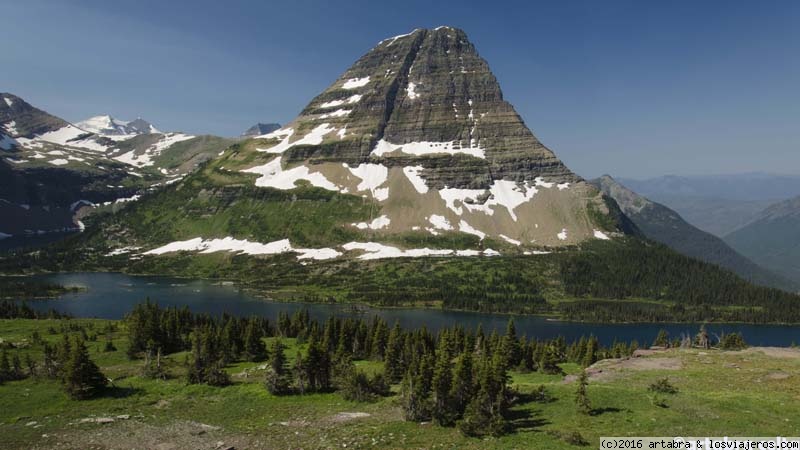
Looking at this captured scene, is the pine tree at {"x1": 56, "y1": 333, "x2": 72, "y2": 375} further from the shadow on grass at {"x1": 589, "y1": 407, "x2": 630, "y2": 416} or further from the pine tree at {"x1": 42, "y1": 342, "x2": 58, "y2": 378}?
the shadow on grass at {"x1": 589, "y1": 407, "x2": 630, "y2": 416}

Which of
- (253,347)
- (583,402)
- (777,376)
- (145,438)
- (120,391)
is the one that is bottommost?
(253,347)

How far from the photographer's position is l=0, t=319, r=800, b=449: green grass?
4112 cm

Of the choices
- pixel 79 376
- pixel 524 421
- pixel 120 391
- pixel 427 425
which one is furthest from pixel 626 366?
pixel 79 376

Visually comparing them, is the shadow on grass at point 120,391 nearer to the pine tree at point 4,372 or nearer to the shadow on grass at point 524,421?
the pine tree at point 4,372

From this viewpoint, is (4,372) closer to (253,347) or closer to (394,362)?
(253,347)

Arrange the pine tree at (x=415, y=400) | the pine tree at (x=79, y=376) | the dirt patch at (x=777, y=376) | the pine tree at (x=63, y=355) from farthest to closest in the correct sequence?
the pine tree at (x=63, y=355)
the pine tree at (x=79, y=376)
the dirt patch at (x=777, y=376)
the pine tree at (x=415, y=400)

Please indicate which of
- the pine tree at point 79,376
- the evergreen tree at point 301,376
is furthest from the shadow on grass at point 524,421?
the pine tree at point 79,376

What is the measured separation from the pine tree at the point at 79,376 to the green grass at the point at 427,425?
153 centimetres

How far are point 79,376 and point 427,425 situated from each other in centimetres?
4605

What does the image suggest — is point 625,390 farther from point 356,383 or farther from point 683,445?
point 356,383

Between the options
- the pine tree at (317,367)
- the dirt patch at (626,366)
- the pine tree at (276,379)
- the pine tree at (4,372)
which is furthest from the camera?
the pine tree at (4,372)

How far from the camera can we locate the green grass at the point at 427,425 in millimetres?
41125

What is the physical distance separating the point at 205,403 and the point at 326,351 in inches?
651

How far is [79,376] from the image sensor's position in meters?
62.6
